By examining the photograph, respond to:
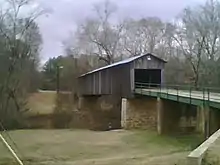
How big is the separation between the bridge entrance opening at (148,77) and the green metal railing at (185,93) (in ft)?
2.57

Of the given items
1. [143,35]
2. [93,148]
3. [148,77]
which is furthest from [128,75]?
[143,35]

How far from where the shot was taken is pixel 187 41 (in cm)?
4616

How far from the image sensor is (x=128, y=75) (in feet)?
109

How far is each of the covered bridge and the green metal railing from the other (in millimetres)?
1002

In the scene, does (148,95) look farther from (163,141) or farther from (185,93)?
(163,141)

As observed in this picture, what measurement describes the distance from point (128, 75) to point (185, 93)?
823 cm

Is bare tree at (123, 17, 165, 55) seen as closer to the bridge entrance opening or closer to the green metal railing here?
the bridge entrance opening

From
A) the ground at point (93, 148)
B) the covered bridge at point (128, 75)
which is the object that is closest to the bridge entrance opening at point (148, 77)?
the covered bridge at point (128, 75)

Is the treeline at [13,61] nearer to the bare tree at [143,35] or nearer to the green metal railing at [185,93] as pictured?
the green metal railing at [185,93]

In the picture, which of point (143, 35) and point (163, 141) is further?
point (143, 35)

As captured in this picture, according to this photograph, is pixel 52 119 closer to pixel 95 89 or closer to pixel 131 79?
pixel 95 89

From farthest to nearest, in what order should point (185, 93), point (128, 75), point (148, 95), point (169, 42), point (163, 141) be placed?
point (169, 42) → point (128, 75) → point (148, 95) → point (185, 93) → point (163, 141)

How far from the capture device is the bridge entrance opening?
3639 cm

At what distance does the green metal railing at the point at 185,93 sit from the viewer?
21.3 metres
